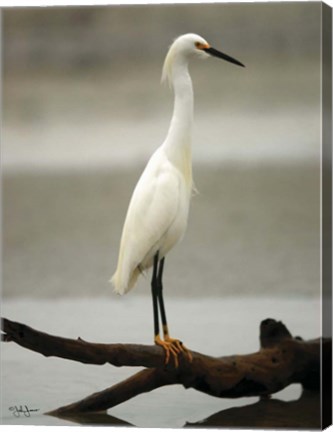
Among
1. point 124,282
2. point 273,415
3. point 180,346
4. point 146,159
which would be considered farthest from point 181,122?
point 273,415

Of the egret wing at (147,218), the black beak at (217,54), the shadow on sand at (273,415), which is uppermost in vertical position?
the black beak at (217,54)

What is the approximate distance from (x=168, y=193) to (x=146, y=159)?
0.83ft

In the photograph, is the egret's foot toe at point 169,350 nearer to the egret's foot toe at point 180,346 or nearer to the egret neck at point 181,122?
the egret's foot toe at point 180,346

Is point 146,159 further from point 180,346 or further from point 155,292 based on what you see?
point 180,346

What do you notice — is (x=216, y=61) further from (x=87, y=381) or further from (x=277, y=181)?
(x=87, y=381)

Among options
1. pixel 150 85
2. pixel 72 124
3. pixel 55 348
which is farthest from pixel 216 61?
pixel 55 348

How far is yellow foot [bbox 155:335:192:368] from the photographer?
5492 millimetres

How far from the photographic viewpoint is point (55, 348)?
17.3ft

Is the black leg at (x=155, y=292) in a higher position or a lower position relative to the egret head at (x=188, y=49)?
lower

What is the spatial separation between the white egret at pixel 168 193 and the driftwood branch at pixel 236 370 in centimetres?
7

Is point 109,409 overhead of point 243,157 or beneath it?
beneath

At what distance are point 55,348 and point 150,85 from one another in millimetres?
1200

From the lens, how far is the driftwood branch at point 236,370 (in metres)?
5.44
